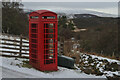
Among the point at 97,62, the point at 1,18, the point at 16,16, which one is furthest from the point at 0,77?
the point at 16,16

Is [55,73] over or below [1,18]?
below

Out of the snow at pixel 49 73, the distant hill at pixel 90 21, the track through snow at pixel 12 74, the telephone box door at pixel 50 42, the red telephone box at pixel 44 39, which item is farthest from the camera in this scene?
the distant hill at pixel 90 21

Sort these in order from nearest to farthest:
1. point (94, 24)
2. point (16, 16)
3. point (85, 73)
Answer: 1. point (85, 73)
2. point (94, 24)
3. point (16, 16)

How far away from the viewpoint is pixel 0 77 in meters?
6.21

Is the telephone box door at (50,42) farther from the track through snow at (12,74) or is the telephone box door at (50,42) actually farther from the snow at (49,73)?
the track through snow at (12,74)

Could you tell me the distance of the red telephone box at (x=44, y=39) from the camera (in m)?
6.98

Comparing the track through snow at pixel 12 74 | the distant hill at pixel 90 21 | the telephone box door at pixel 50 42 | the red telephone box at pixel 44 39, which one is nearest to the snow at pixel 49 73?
the track through snow at pixel 12 74

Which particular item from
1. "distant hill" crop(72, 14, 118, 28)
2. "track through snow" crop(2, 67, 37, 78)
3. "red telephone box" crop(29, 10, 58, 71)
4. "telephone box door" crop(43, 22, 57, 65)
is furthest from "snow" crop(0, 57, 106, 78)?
"distant hill" crop(72, 14, 118, 28)

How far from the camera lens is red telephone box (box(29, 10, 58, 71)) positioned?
22.9 ft

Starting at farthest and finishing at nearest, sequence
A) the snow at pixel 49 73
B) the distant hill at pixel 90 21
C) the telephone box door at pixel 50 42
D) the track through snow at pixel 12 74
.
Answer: the distant hill at pixel 90 21 → the telephone box door at pixel 50 42 → the snow at pixel 49 73 → the track through snow at pixel 12 74

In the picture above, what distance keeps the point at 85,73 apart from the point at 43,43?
2.30 metres

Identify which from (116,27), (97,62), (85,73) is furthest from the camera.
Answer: (116,27)

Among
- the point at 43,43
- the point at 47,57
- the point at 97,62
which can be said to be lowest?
the point at 97,62

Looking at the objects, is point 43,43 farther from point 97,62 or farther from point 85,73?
point 97,62
